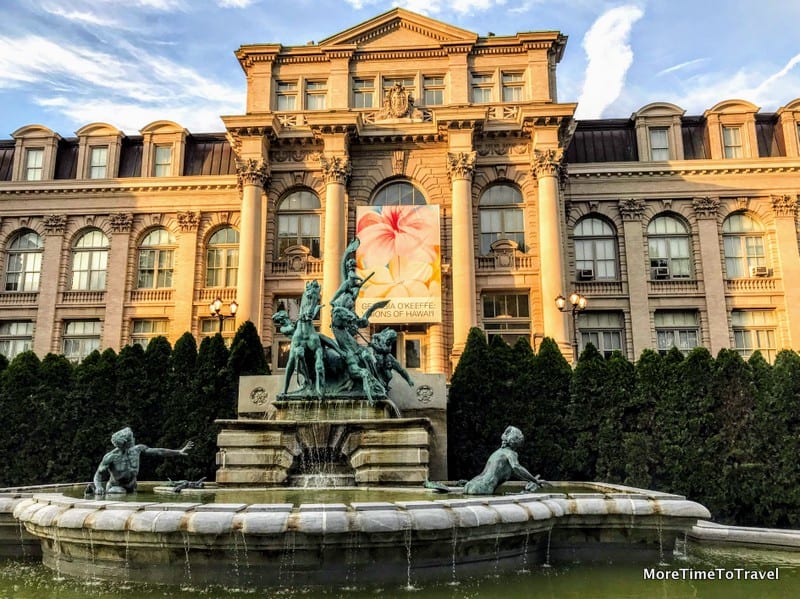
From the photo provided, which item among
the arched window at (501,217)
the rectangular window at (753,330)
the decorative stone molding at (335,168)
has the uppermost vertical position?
the decorative stone molding at (335,168)

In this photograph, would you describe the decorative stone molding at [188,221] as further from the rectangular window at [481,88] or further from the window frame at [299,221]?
the rectangular window at [481,88]

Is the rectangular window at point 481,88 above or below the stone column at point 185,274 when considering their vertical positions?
above

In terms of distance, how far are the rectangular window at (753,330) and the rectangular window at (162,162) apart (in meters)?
34.7

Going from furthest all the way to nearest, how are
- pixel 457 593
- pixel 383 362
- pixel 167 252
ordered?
pixel 167 252 < pixel 383 362 < pixel 457 593

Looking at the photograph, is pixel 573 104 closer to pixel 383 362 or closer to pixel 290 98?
pixel 290 98

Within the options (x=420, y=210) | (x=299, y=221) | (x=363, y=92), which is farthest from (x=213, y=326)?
(x=363, y=92)

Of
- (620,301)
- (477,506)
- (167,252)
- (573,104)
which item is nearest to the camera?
(477,506)

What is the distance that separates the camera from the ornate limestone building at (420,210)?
113 ft

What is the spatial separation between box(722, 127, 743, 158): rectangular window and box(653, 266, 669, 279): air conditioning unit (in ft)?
25.8

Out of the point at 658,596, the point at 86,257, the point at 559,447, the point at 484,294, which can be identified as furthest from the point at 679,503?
the point at 86,257

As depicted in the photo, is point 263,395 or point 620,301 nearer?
point 263,395

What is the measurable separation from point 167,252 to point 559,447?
2903 centimetres

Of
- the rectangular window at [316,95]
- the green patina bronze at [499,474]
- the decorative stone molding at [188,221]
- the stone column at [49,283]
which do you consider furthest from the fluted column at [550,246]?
the stone column at [49,283]

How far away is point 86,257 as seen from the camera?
1597 inches
